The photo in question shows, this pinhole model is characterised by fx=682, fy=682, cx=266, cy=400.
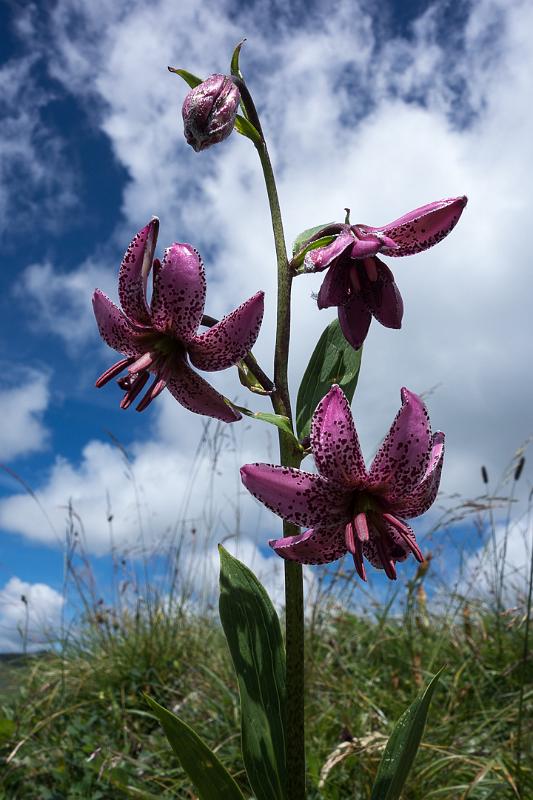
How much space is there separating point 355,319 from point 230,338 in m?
0.21

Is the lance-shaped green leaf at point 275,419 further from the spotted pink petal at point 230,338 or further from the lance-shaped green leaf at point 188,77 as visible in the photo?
the lance-shaped green leaf at point 188,77

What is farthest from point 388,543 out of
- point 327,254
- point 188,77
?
point 188,77

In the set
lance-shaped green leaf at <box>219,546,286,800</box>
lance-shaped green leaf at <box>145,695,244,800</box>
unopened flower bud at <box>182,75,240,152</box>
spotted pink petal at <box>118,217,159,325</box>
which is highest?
unopened flower bud at <box>182,75,240,152</box>

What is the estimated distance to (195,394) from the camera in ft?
3.86

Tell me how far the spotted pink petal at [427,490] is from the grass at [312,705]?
0.68 m

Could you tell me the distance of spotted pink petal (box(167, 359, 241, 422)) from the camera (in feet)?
3.78

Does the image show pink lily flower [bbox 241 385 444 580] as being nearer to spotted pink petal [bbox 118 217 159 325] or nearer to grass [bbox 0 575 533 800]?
spotted pink petal [bbox 118 217 159 325]

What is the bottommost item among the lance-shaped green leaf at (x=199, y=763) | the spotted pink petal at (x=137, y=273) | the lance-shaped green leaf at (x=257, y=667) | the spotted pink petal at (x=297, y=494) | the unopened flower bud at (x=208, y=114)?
the lance-shaped green leaf at (x=199, y=763)

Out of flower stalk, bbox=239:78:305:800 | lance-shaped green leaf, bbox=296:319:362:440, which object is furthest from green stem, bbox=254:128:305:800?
lance-shaped green leaf, bbox=296:319:362:440

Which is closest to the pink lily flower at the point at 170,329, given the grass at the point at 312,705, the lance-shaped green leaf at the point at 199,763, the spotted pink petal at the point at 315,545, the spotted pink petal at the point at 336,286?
the spotted pink petal at the point at 336,286

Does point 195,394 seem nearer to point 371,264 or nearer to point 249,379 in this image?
point 249,379

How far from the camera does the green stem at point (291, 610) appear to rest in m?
1.08

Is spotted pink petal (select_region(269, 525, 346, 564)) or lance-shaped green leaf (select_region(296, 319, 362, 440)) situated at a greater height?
lance-shaped green leaf (select_region(296, 319, 362, 440))

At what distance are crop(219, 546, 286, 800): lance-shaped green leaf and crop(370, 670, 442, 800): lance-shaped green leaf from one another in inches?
6.5
